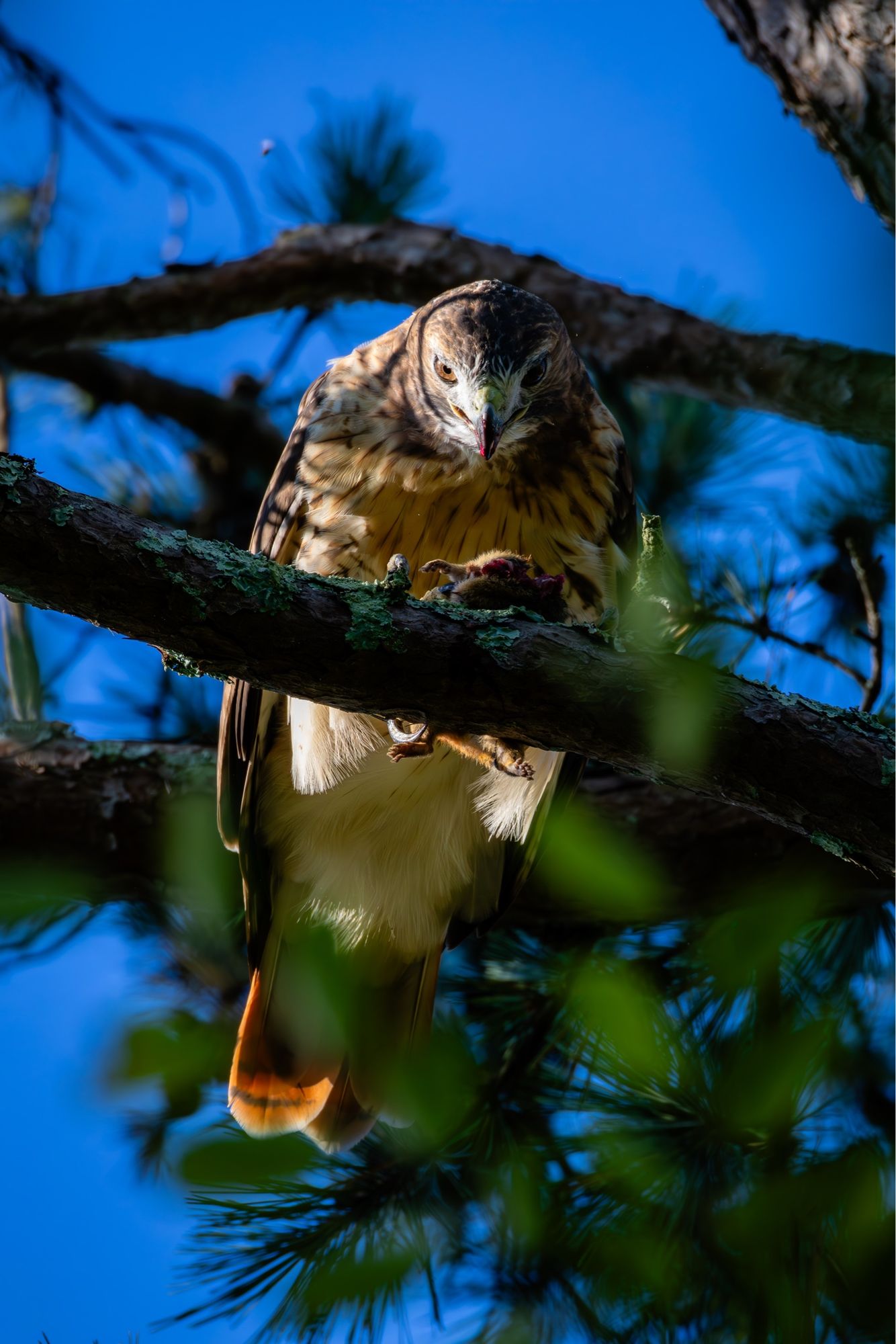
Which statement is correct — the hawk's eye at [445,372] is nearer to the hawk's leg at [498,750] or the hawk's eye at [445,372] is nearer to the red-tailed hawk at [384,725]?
the red-tailed hawk at [384,725]

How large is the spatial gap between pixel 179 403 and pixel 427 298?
969 mm

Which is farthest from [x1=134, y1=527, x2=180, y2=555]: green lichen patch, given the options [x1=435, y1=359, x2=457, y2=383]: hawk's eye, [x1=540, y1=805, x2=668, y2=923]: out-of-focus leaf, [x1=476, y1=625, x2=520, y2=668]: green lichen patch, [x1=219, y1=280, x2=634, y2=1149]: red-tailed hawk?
[x1=435, y1=359, x2=457, y2=383]: hawk's eye

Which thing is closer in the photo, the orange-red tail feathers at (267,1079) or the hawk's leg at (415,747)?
the hawk's leg at (415,747)

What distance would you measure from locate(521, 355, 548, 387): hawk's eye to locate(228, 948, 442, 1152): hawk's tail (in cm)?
155

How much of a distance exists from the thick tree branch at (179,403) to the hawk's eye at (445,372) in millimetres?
1324

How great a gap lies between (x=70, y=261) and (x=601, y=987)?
3.60 meters

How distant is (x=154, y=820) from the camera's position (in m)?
3.14

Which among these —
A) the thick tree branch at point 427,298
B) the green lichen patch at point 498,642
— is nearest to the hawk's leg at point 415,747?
the green lichen patch at point 498,642

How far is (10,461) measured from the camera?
1.77 metres

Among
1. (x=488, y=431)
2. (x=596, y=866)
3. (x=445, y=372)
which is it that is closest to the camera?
(x=596, y=866)

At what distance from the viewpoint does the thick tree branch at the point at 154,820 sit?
2961 mm

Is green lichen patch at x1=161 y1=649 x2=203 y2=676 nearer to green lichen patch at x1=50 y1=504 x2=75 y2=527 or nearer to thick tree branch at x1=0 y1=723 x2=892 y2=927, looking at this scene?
green lichen patch at x1=50 y1=504 x2=75 y2=527

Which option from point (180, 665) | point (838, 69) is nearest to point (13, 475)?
point (180, 665)

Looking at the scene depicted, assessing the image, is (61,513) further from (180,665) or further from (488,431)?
(488,431)
